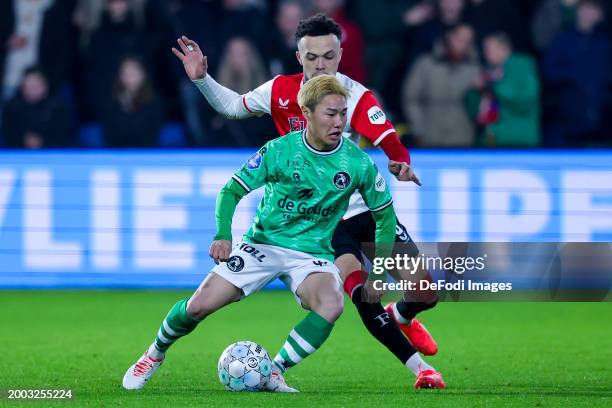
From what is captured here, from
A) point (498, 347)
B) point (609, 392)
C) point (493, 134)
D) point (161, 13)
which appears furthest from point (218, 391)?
point (161, 13)

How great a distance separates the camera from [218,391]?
22.8 feet

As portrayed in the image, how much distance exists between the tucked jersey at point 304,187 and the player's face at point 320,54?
1.66 feet

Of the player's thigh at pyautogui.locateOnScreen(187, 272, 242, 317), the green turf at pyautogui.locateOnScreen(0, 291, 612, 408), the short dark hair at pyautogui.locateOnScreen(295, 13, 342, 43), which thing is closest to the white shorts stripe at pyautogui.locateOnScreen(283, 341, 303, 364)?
the green turf at pyautogui.locateOnScreen(0, 291, 612, 408)

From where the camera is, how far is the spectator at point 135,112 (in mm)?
13234

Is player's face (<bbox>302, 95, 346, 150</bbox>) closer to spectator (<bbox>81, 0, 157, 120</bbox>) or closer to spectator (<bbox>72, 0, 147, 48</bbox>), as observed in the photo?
spectator (<bbox>81, 0, 157, 120</bbox>)

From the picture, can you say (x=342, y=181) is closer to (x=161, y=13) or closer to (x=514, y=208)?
(x=514, y=208)

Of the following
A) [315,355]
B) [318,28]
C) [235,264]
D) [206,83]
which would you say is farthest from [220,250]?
[315,355]

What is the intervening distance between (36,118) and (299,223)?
22.6 ft

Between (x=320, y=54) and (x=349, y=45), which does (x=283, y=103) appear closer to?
(x=320, y=54)

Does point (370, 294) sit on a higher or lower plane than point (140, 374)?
higher

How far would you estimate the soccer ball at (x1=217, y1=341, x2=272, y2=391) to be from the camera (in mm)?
6867

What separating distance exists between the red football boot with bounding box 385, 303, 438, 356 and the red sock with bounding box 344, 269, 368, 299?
66 centimetres

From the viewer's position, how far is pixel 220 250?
21.7ft

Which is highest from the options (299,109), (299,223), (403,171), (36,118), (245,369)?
(299,109)
